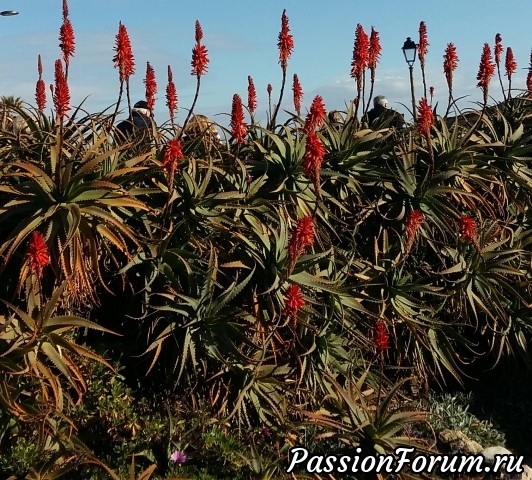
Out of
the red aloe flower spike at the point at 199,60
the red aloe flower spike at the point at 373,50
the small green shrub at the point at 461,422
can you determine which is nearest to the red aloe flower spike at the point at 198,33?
the red aloe flower spike at the point at 199,60

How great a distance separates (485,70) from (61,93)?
2.96 metres

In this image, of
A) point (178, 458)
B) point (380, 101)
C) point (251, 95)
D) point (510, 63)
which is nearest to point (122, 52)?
point (251, 95)

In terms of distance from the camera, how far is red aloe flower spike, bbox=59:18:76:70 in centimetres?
442

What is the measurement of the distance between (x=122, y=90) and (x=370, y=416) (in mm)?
2355

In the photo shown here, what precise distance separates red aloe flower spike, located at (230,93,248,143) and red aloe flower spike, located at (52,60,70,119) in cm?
97

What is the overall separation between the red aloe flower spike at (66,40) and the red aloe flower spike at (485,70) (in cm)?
279

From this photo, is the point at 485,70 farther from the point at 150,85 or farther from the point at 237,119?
the point at 150,85

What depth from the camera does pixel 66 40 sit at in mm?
4434

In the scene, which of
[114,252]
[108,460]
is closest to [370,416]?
[108,460]

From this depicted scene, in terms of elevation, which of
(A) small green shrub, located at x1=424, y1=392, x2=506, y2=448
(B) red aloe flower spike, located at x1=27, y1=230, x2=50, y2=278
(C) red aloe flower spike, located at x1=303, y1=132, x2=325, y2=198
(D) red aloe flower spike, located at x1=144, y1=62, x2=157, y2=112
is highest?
(D) red aloe flower spike, located at x1=144, y1=62, x2=157, y2=112

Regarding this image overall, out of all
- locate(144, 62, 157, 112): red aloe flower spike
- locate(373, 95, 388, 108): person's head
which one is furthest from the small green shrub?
locate(373, 95, 388, 108): person's head

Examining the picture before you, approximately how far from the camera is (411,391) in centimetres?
566

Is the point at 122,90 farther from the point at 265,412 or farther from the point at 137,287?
the point at 265,412
